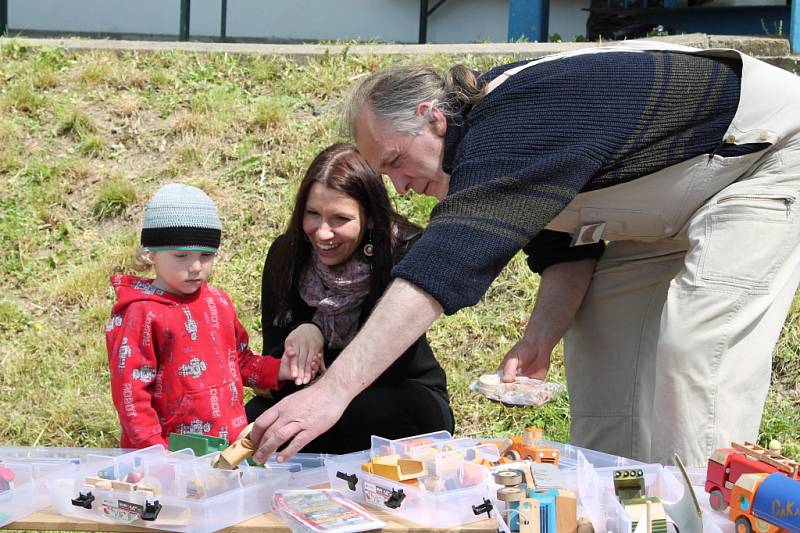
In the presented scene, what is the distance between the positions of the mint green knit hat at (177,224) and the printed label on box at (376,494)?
1022mm

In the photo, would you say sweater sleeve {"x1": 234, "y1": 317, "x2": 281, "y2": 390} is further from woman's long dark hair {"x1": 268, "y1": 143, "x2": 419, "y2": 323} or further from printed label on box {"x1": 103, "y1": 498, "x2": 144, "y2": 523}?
printed label on box {"x1": 103, "y1": 498, "x2": 144, "y2": 523}

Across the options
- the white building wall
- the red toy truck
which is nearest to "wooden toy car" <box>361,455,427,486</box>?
the red toy truck

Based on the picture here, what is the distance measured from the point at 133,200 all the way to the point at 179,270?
275 centimetres

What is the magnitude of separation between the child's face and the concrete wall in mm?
6454

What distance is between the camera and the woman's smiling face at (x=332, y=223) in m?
3.00

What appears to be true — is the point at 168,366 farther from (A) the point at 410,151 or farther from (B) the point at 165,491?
(A) the point at 410,151

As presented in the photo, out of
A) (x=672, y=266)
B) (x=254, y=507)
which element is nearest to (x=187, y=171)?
(x=672, y=266)

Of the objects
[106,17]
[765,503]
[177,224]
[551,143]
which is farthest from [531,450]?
[106,17]

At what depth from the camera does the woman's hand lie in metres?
2.89

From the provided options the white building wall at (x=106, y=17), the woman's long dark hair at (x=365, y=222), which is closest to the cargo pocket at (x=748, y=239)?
the woman's long dark hair at (x=365, y=222)

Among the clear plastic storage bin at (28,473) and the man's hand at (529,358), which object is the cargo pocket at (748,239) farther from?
the clear plastic storage bin at (28,473)

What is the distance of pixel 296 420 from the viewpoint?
1992 mm

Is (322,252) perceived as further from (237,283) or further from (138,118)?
(138,118)

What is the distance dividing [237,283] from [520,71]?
263 centimetres
